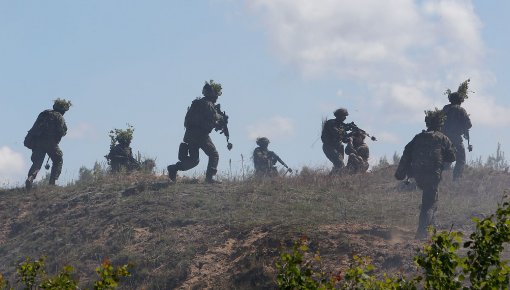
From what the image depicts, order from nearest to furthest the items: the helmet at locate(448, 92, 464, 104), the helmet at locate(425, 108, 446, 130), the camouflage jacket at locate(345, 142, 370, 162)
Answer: the helmet at locate(425, 108, 446, 130) < the helmet at locate(448, 92, 464, 104) < the camouflage jacket at locate(345, 142, 370, 162)

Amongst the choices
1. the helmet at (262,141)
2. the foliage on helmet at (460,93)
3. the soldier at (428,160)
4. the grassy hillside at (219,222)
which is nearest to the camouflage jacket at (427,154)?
the soldier at (428,160)

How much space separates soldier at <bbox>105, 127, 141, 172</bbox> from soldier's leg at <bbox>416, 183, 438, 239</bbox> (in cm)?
972

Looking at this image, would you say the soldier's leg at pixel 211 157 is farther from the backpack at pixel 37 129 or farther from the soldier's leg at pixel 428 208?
the soldier's leg at pixel 428 208

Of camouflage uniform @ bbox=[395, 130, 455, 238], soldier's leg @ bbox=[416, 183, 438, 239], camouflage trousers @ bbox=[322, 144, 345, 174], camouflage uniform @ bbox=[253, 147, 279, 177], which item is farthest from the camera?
camouflage uniform @ bbox=[253, 147, 279, 177]

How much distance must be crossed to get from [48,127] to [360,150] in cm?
782

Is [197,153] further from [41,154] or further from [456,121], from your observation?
[456,121]

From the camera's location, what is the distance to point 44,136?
2308 cm

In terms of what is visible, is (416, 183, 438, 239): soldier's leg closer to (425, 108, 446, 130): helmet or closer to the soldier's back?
the soldier's back

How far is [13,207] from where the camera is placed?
2081cm

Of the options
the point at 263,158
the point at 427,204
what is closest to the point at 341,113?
the point at 263,158

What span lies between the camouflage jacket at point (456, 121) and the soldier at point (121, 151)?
8025 millimetres

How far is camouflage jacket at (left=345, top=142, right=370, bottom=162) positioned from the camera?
78.9 feet

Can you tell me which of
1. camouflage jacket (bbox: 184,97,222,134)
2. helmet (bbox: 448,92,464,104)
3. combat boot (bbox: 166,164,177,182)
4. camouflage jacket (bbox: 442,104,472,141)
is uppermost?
helmet (bbox: 448,92,464,104)

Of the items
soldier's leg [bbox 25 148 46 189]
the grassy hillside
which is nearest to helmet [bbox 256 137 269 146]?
the grassy hillside
